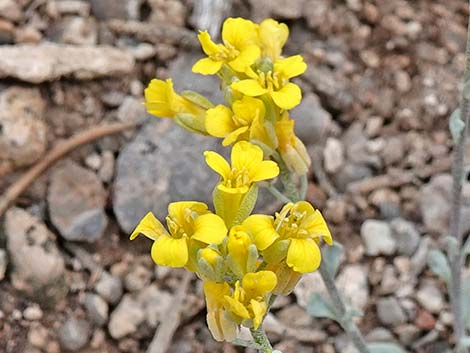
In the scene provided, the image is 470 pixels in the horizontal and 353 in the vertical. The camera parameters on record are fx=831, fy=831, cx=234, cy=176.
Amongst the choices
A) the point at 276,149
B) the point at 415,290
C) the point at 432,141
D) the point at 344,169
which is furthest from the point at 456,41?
the point at 276,149

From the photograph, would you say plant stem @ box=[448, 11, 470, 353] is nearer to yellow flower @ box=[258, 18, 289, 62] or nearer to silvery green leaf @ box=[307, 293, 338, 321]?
silvery green leaf @ box=[307, 293, 338, 321]

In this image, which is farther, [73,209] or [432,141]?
[432,141]

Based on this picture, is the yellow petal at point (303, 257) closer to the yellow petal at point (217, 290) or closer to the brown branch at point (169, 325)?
the yellow petal at point (217, 290)

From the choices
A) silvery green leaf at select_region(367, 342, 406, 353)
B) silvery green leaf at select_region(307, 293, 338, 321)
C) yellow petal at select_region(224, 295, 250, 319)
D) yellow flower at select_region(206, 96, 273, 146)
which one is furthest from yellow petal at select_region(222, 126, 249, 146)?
silvery green leaf at select_region(367, 342, 406, 353)

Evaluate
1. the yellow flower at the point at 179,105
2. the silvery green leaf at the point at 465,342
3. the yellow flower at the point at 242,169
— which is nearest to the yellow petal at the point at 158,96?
the yellow flower at the point at 179,105

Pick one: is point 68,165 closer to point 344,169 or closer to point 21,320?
point 21,320
